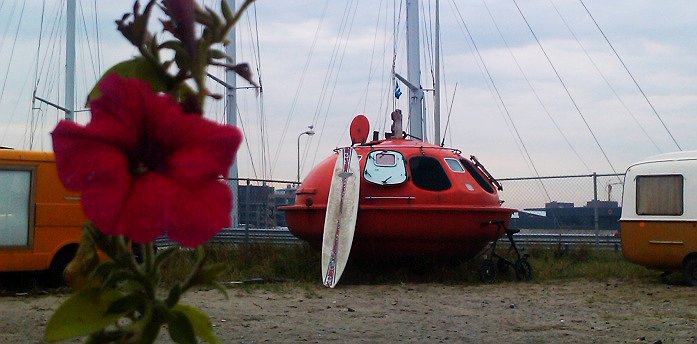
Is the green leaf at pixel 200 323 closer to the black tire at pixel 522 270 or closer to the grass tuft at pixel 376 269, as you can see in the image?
the grass tuft at pixel 376 269

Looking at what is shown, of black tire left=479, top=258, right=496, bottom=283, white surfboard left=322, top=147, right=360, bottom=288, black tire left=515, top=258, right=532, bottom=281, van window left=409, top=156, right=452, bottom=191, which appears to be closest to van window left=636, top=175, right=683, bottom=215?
black tire left=515, top=258, right=532, bottom=281

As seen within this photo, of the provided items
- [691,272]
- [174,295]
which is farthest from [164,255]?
[691,272]

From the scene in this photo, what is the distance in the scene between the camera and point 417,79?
16.1 m

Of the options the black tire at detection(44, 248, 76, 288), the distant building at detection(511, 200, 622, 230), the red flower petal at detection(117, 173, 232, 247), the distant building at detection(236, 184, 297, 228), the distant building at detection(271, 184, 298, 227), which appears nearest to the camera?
the red flower petal at detection(117, 173, 232, 247)

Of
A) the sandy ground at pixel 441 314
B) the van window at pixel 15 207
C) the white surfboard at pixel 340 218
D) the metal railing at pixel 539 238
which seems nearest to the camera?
the sandy ground at pixel 441 314

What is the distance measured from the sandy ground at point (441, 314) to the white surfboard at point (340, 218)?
0.29m

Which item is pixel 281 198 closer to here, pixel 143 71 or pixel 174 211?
pixel 143 71

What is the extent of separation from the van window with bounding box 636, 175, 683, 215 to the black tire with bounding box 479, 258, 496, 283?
1989mm

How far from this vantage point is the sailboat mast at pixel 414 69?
631 inches

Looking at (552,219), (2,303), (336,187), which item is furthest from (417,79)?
(2,303)

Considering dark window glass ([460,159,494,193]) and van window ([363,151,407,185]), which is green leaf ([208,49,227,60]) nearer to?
van window ([363,151,407,185])

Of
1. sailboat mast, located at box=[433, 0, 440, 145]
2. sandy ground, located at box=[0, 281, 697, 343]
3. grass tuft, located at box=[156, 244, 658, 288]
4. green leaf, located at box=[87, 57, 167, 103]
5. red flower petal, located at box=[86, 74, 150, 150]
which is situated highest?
sailboat mast, located at box=[433, 0, 440, 145]

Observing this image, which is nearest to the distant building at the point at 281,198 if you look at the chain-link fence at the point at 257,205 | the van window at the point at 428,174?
the chain-link fence at the point at 257,205

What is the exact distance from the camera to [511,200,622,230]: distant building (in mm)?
14523
